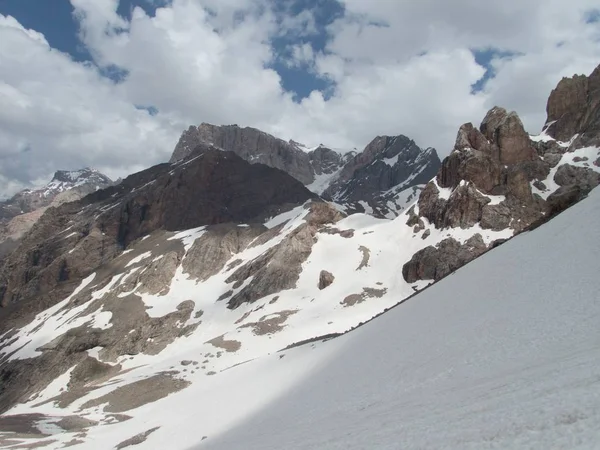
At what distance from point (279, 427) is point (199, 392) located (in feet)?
129

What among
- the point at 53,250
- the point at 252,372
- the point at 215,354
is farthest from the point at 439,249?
the point at 53,250

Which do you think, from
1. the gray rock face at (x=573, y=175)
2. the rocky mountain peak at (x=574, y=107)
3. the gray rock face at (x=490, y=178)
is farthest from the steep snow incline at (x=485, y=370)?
the rocky mountain peak at (x=574, y=107)

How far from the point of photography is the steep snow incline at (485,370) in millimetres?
7973

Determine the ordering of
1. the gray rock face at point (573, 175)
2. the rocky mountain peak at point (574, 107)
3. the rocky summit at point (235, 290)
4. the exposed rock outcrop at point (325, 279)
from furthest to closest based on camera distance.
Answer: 1. the rocky mountain peak at point (574, 107)
2. the gray rock face at point (573, 175)
3. the exposed rock outcrop at point (325, 279)
4. the rocky summit at point (235, 290)

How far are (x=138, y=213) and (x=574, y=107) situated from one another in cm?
14288

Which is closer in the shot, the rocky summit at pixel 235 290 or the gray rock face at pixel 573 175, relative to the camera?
the rocky summit at pixel 235 290

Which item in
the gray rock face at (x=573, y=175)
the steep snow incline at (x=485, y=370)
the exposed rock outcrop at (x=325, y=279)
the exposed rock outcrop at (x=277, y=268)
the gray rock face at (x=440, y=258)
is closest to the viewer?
the steep snow incline at (x=485, y=370)

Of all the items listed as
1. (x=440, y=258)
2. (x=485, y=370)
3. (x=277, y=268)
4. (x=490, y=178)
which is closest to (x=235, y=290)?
(x=277, y=268)

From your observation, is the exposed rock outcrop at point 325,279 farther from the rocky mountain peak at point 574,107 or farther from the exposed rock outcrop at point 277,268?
the rocky mountain peak at point 574,107

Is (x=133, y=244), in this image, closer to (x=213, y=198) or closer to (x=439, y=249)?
(x=213, y=198)

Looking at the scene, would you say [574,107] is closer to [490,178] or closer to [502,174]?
[502,174]

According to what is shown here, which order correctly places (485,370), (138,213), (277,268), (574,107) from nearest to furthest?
(485,370)
(277,268)
(574,107)
(138,213)

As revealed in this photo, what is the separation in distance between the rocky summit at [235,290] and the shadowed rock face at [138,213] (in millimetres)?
2270

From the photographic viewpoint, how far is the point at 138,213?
168750mm
